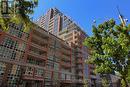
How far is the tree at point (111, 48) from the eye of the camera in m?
13.4

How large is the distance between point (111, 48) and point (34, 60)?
31.0 meters

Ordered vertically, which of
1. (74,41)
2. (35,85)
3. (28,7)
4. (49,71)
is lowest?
(35,85)

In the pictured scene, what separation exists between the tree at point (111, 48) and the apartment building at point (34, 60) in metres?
23.7

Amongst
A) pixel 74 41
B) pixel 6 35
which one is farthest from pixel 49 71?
pixel 74 41

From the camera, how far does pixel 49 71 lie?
44938 mm

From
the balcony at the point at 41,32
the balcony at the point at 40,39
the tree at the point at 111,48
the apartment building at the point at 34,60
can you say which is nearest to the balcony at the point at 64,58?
the apartment building at the point at 34,60

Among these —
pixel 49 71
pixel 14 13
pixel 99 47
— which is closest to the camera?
pixel 14 13

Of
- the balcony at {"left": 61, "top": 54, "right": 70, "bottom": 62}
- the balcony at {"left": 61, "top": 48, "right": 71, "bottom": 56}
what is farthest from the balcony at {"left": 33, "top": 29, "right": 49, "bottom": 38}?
the balcony at {"left": 61, "top": 54, "right": 70, "bottom": 62}

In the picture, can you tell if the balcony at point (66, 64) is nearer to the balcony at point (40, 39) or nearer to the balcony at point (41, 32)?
the balcony at point (40, 39)

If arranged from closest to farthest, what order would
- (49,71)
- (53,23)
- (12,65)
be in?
(12,65)
(49,71)
(53,23)

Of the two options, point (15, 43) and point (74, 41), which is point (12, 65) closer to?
point (15, 43)

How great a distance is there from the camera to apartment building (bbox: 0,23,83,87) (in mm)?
35062

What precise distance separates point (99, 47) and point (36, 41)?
3193 centimetres

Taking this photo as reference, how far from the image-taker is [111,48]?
14.0 meters
